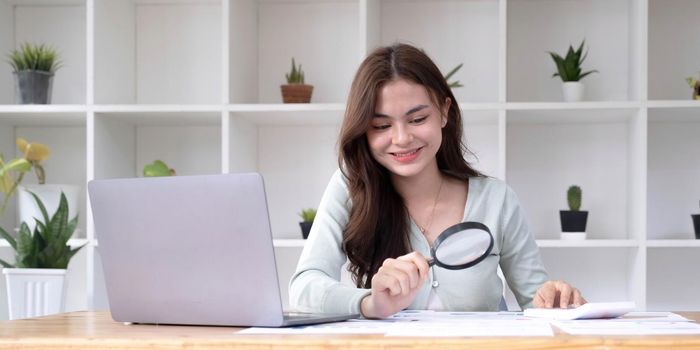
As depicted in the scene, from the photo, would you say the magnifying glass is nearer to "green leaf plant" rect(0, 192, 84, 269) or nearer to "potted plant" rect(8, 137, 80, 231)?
"green leaf plant" rect(0, 192, 84, 269)

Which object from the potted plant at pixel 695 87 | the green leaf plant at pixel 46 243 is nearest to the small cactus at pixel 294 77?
the green leaf plant at pixel 46 243

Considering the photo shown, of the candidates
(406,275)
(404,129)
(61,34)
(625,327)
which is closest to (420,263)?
(406,275)

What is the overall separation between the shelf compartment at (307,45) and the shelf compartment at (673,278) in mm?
1281

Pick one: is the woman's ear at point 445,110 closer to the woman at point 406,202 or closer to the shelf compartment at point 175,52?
the woman at point 406,202

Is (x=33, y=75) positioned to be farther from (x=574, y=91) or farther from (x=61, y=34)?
(x=574, y=91)

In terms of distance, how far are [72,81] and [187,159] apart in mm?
531

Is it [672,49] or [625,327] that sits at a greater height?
[672,49]

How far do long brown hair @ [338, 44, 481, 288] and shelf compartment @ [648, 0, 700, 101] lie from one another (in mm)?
1474

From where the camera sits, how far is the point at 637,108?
2.94 m

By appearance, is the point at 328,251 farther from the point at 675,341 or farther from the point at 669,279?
the point at 669,279

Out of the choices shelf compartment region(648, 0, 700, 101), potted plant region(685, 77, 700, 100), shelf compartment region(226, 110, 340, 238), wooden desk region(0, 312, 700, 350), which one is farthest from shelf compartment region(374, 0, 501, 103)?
wooden desk region(0, 312, 700, 350)

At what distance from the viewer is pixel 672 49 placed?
3.25 metres

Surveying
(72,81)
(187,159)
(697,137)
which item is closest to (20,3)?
(72,81)

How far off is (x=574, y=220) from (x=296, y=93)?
3.39 feet
